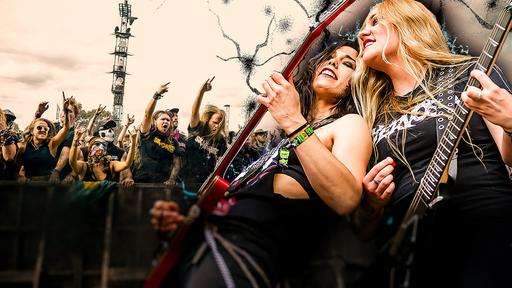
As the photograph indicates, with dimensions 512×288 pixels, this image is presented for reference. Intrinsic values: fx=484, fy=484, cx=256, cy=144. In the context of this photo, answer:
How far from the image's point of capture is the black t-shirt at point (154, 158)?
195 cm

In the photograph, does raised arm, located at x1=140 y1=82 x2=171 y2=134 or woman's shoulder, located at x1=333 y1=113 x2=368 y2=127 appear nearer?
woman's shoulder, located at x1=333 y1=113 x2=368 y2=127

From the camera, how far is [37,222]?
171cm

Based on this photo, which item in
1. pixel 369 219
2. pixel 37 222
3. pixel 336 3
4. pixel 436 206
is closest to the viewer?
pixel 37 222

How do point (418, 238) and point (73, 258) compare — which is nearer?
point (73, 258)

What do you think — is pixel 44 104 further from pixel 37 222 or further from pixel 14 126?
pixel 37 222

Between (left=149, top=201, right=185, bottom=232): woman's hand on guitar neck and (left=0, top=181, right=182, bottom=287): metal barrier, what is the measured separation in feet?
0.12

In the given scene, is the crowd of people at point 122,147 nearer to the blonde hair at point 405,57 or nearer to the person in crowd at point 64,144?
the person in crowd at point 64,144

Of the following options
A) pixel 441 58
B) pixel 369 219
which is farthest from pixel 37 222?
pixel 441 58

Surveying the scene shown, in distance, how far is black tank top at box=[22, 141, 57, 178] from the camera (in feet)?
6.34

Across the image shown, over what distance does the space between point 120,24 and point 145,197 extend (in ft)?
2.50

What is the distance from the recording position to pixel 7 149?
1.95 metres

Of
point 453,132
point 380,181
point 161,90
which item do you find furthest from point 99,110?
point 453,132

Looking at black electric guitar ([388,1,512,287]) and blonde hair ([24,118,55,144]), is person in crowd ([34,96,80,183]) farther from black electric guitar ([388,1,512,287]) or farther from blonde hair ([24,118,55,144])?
black electric guitar ([388,1,512,287])

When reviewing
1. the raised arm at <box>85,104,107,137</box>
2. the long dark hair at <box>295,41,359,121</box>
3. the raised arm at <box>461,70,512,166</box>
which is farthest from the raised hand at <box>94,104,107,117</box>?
the raised arm at <box>461,70,512,166</box>
